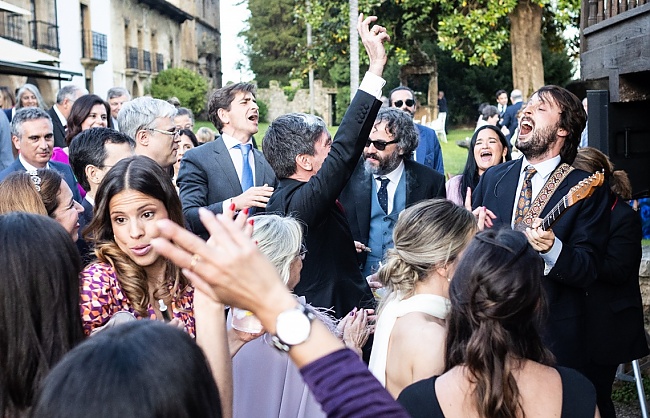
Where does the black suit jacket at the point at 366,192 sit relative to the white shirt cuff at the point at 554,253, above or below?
above

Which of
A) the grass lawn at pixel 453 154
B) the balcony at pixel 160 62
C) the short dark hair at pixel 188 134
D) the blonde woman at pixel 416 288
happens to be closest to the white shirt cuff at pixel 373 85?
the blonde woman at pixel 416 288

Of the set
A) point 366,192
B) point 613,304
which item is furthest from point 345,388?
point 366,192

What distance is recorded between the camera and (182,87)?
43812 millimetres

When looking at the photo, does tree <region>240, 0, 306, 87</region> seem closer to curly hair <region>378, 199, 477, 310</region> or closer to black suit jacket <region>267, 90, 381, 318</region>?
black suit jacket <region>267, 90, 381, 318</region>

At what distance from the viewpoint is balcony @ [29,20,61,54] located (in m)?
31.2

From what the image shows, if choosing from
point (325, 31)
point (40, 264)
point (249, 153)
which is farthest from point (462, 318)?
point (325, 31)

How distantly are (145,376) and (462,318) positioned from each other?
1.31 meters

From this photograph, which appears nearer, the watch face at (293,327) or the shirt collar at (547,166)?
the watch face at (293,327)

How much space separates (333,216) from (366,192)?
132cm

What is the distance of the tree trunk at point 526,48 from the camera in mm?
19844

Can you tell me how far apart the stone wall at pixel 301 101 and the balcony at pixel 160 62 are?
24.5ft

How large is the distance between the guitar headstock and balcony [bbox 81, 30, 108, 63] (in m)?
35.7

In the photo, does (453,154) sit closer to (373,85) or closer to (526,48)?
(526,48)

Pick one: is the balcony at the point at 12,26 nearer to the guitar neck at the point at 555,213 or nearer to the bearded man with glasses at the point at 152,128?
the bearded man with glasses at the point at 152,128
